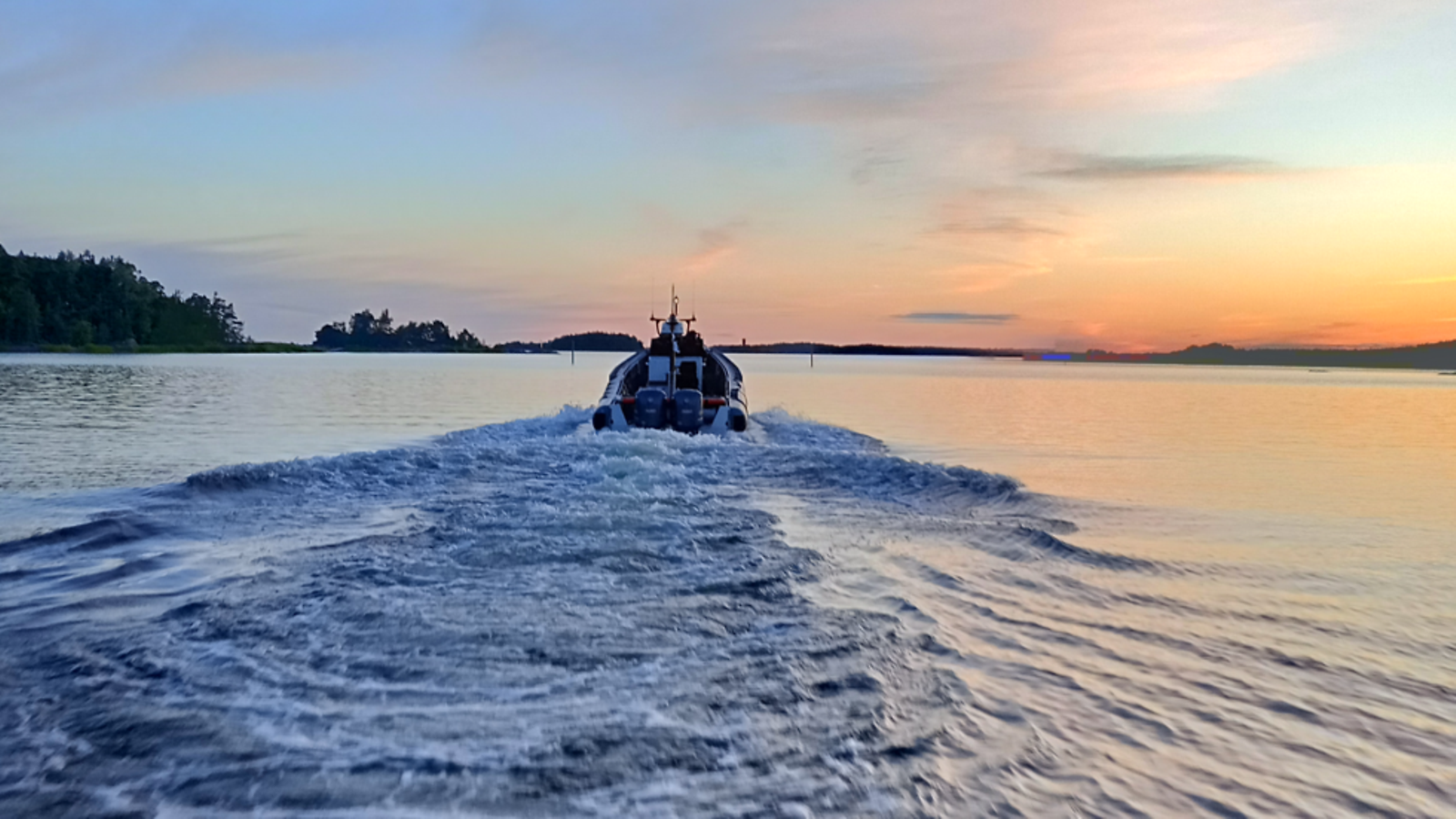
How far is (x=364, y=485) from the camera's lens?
998 cm

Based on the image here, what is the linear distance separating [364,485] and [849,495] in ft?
18.6

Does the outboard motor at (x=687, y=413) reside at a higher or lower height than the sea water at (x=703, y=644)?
higher

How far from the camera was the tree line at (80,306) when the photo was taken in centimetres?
8656

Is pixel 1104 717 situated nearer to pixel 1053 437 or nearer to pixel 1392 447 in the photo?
pixel 1053 437

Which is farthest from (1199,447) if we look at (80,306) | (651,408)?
(80,306)

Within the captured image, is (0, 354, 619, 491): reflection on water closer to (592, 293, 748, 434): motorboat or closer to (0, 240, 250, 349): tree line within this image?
(592, 293, 748, 434): motorboat

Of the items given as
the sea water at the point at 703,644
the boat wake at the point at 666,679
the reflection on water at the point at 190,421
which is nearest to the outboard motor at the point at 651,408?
the sea water at the point at 703,644

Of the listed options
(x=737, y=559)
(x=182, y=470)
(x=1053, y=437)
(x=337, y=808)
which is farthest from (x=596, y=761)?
(x=1053, y=437)

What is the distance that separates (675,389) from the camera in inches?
703

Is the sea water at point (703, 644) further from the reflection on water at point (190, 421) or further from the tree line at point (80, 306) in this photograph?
the tree line at point (80, 306)

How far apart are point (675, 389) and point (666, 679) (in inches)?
546

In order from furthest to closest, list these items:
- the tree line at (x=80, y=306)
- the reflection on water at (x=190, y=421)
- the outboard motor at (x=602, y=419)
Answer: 1. the tree line at (x=80, y=306)
2. the outboard motor at (x=602, y=419)
3. the reflection on water at (x=190, y=421)

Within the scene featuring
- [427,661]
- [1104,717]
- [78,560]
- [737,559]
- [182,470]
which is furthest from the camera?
[182,470]

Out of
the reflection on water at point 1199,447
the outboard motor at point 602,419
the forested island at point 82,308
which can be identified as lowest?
the reflection on water at point 1199,447
